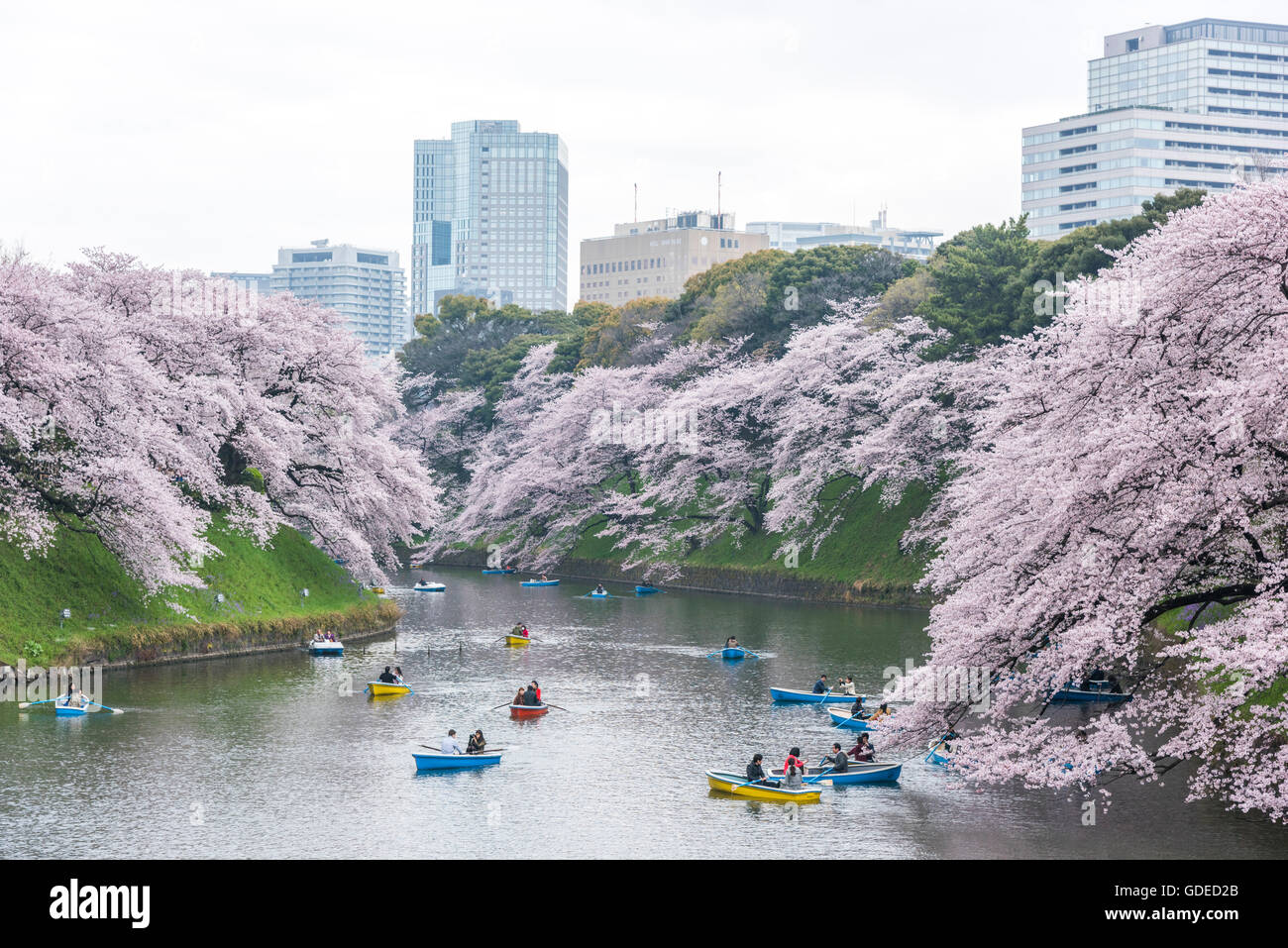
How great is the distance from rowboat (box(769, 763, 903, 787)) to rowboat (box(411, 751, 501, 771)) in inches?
312

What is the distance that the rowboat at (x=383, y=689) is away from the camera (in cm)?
4650

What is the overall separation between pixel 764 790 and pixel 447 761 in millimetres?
8745

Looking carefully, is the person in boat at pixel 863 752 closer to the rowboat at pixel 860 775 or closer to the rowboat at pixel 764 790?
the rowboat at pixel 860 775

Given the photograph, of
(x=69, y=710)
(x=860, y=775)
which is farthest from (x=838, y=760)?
(x=69, y=710)

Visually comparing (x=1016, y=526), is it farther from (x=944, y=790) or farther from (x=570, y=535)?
(x=570, y=535)

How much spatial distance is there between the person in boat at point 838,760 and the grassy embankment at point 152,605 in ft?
86.2

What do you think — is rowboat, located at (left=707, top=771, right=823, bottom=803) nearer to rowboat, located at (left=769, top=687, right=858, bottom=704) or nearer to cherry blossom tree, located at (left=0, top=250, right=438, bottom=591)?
rowboat, located at (left=769, top=687, right=858, bottom=704)

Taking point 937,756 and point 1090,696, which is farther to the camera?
point 1090,696

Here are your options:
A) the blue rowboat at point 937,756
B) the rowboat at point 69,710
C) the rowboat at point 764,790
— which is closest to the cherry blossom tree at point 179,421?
the rowboat at point 69,710

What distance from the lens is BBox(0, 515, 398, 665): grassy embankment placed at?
46188 millimetres

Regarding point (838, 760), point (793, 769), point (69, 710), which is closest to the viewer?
point (793, 769)

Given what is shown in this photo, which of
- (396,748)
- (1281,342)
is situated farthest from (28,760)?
(1281,342)

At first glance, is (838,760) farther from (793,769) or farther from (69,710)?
(69,710)

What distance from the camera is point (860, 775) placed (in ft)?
115
